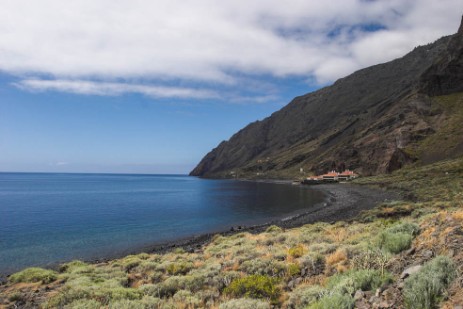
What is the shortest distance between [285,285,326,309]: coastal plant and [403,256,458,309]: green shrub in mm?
2677

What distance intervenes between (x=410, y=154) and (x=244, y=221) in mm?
74994

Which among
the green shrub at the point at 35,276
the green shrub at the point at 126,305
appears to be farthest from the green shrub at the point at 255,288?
the green shrub at the point at 35,276

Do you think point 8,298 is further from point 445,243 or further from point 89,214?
point 89,214

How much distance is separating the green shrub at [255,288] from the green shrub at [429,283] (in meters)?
4.54

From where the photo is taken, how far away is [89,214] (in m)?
59.5

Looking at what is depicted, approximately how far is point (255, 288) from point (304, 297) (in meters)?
2.29

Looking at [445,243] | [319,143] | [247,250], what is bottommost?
[247,250]

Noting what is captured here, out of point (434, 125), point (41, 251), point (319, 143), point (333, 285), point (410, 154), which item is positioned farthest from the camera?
point (319, 143)

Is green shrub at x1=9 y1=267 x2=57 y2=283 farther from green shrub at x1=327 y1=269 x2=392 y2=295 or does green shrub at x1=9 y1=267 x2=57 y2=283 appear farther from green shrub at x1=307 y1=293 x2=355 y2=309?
green shrub at x1=327 y1=269 x2=392 y2=295

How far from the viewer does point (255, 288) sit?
10898 millimetres

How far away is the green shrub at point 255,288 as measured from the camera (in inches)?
412

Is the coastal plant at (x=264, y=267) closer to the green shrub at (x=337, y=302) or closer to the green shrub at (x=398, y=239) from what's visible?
the green shrub at (x=398, y=239)

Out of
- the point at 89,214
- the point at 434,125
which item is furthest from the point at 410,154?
the point at 89,214

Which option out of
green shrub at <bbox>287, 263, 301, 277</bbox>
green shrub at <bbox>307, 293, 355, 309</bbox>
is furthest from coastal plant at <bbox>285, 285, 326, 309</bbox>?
green shrub at <bbox>287, 263, 301, 277</bbox>
